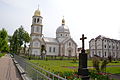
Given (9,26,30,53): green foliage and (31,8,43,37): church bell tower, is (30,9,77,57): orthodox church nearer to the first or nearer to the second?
(31,8,43,37): church bell tower

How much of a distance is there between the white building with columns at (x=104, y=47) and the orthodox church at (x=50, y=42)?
8.81 metres

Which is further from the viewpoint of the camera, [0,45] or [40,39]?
[40,39]

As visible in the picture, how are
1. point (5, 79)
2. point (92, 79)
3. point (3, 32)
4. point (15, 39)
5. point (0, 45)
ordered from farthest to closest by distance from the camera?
1. point (15, 39)
2. point (3, 32)
3. point (0, 45)
4. point (92, 79)
5. point (5, 79)

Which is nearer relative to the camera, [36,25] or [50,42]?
[36,25]

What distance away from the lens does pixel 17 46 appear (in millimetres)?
49312

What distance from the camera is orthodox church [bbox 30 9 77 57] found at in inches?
2203

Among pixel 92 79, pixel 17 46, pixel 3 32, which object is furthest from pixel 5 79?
pixel 17 46

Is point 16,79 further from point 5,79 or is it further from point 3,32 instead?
point 3,32

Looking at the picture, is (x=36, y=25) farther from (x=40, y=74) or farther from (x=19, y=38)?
(x=40, y=74)

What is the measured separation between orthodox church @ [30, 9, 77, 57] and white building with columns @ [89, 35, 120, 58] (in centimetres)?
881

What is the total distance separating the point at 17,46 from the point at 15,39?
2688mm

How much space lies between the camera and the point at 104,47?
194 feet

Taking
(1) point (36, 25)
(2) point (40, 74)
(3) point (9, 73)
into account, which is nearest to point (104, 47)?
(1) point (36, 25)

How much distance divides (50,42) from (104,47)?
2416cm
